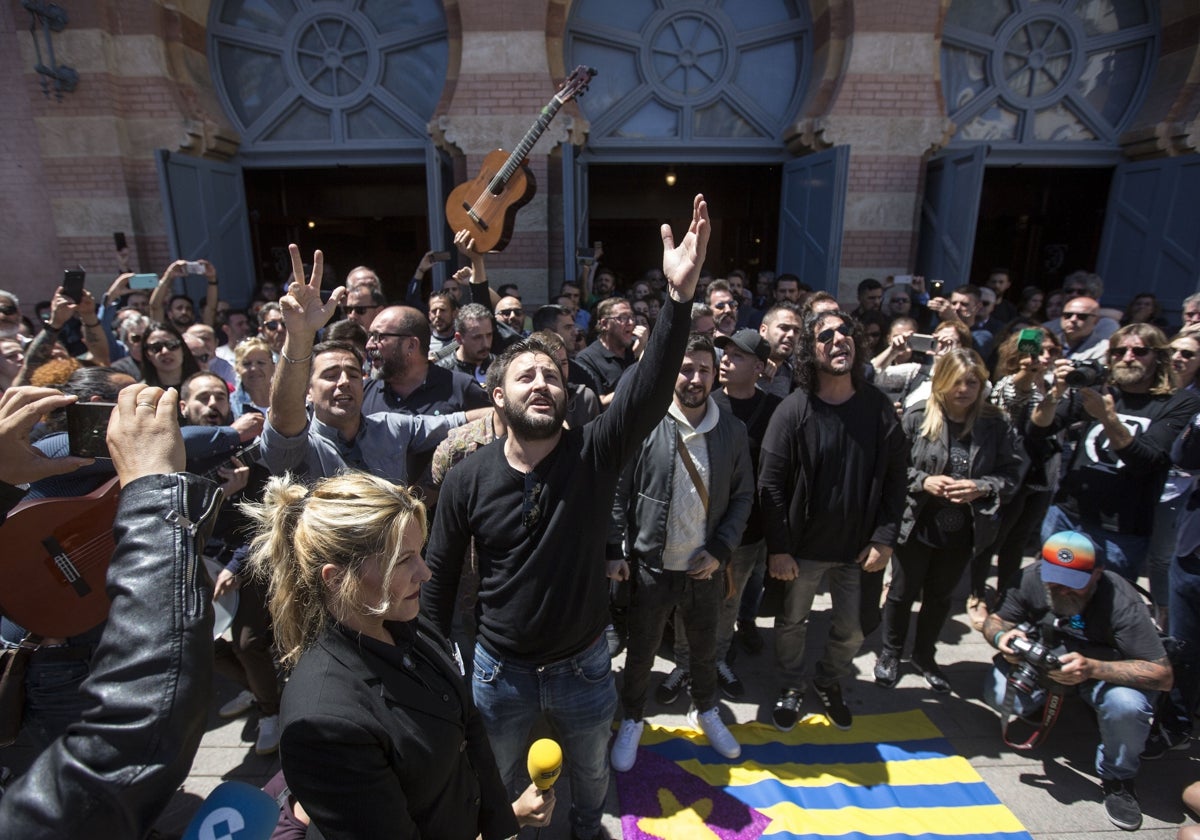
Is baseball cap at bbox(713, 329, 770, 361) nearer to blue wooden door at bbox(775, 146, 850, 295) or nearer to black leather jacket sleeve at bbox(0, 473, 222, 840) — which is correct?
black leather jacket sleeve at bbox(0, 473, 222, 840)

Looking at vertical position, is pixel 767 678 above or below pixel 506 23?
below

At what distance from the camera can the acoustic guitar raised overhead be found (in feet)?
15.1

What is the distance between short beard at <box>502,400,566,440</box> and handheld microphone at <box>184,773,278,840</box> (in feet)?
3.86

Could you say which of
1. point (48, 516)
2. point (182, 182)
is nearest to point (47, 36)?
point (182, 182)

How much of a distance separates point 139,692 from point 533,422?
1275 mm

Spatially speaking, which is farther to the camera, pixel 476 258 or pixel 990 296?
pixel 990 296

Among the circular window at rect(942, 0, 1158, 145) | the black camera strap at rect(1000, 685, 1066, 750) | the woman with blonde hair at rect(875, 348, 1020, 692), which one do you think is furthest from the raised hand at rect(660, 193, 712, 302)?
the circular window at rect(942, 0, 1158, 145)

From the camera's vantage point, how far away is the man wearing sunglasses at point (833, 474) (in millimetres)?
2887

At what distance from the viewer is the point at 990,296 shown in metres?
5.87

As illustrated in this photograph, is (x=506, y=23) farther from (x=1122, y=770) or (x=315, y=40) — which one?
(x=1122, y=770)

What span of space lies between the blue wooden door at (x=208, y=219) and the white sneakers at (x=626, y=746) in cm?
673

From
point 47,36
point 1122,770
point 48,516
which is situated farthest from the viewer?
point 47,36

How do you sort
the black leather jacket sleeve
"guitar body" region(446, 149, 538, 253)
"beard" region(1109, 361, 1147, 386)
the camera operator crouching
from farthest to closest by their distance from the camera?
"guitar body" region(446, 149, 538, 253) < "beard" region(1109, 361, 1147, 386) < the camera operator crouching < the black leather jacket sleeve

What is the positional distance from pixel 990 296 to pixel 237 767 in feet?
22.5
